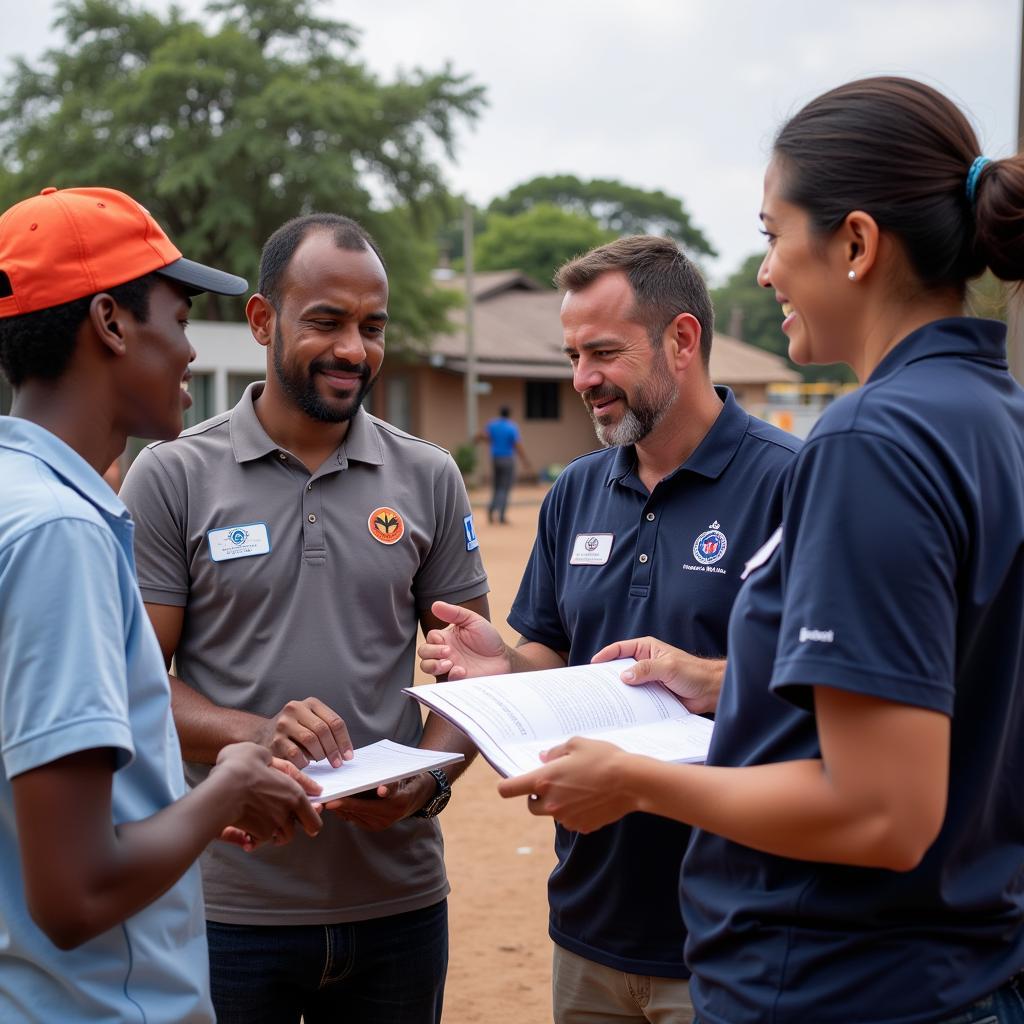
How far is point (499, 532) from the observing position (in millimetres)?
22500

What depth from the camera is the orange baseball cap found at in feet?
6.72

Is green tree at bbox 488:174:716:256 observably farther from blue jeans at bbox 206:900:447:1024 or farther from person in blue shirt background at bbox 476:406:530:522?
blue jeans at bbox 206:900:447:1024

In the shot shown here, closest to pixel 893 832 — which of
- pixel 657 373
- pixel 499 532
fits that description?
pixel 657 373

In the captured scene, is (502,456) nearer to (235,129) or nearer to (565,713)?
(235,129)

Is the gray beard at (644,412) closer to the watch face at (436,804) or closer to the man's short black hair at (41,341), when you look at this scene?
the watch face at (436,804)

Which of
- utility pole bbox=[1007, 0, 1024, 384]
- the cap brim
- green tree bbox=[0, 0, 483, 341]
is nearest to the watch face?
the cap brim

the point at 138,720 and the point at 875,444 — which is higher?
the point at 875,444

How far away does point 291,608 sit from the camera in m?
3.16

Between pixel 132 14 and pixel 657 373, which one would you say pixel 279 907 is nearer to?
pixel 657 373

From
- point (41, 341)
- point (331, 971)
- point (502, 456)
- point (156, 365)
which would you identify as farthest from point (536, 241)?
point (41, 341)

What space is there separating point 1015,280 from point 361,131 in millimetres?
31121

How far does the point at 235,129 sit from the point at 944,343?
30509 millimetres

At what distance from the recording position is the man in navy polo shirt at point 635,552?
2959mm

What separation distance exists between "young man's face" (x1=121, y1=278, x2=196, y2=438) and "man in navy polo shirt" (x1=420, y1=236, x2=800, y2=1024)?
3.58 ft
